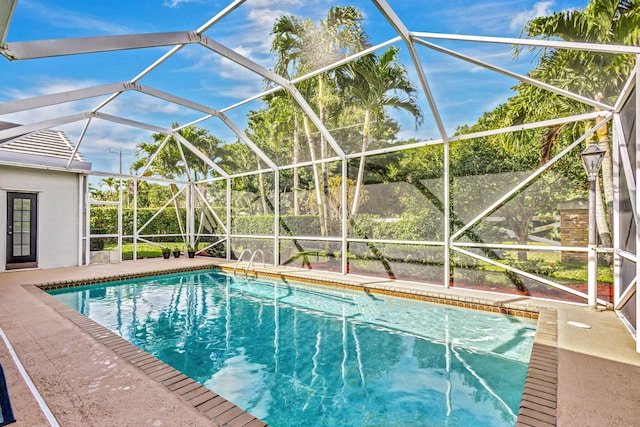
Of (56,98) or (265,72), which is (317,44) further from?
(56,98)

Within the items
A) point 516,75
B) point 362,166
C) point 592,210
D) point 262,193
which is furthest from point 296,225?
point 592,210

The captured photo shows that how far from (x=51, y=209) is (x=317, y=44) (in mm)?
8865

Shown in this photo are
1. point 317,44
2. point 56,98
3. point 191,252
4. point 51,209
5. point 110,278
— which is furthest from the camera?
point 191,252

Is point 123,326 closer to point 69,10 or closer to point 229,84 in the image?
Answer: point 69,10

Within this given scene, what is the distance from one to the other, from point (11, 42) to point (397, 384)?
17.1ft

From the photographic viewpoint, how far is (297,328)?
17.3 feet

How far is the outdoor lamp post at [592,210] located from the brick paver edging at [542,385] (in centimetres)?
158

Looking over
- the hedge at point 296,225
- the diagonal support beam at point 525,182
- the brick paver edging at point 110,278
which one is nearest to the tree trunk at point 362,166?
the hedge at point 296,225

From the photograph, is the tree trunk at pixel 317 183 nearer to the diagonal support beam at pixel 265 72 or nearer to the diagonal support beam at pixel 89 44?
the diagonal support beam at pixel 265 72

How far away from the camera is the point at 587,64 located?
4.62 meters

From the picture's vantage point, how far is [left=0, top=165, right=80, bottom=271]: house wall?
29.1 ft

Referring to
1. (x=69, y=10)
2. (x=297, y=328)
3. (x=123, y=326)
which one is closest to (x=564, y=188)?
(x=297, y=328)

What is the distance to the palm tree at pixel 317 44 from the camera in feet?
19.1

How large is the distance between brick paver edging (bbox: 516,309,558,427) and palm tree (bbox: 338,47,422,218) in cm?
464
